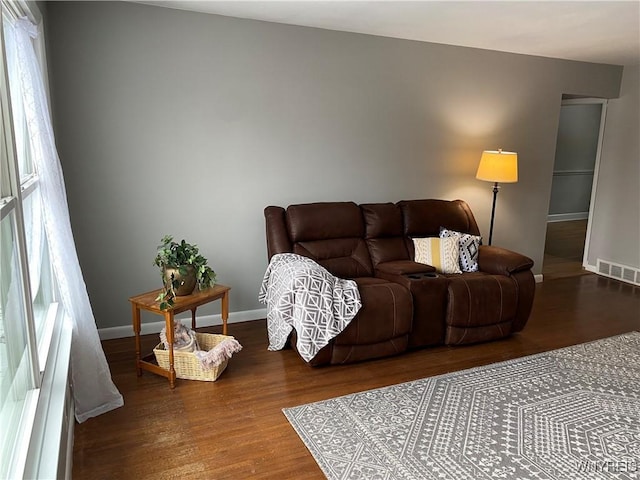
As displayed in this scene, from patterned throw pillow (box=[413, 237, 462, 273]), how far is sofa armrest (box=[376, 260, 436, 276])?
0.10 m

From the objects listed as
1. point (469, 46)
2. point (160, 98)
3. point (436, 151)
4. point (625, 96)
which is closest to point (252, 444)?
point (160, 98)

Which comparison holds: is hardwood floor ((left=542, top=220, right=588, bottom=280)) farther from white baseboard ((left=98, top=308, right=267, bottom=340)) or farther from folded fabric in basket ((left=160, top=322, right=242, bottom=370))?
folded fabric in basket ((left=160, top=322, right=242, bottom=370))

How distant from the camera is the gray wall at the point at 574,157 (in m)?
8.45

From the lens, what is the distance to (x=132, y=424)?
97.0 inches

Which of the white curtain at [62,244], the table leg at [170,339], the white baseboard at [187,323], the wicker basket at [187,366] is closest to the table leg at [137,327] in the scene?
the wicker basket at [187,366]

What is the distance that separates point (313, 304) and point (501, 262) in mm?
1667

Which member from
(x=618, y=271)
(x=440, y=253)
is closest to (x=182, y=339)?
(x=440, y=253)

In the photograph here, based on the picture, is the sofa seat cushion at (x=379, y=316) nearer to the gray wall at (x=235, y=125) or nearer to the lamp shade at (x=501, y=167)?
the gray wall at (x=235, y=125)

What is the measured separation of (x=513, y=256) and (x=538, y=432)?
1.65 meters

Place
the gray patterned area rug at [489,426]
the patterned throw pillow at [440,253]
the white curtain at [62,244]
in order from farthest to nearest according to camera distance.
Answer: the patterned throw pillow at [440,253], the gray patterned area rug at [489,426], the white curtain at [62,244]

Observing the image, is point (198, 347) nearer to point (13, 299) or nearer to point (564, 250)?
point (13, 299)

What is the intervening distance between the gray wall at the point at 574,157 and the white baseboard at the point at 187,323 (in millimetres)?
6663

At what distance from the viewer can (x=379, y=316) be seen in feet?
10.3

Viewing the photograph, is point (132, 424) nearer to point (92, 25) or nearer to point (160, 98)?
point (160, 98)
